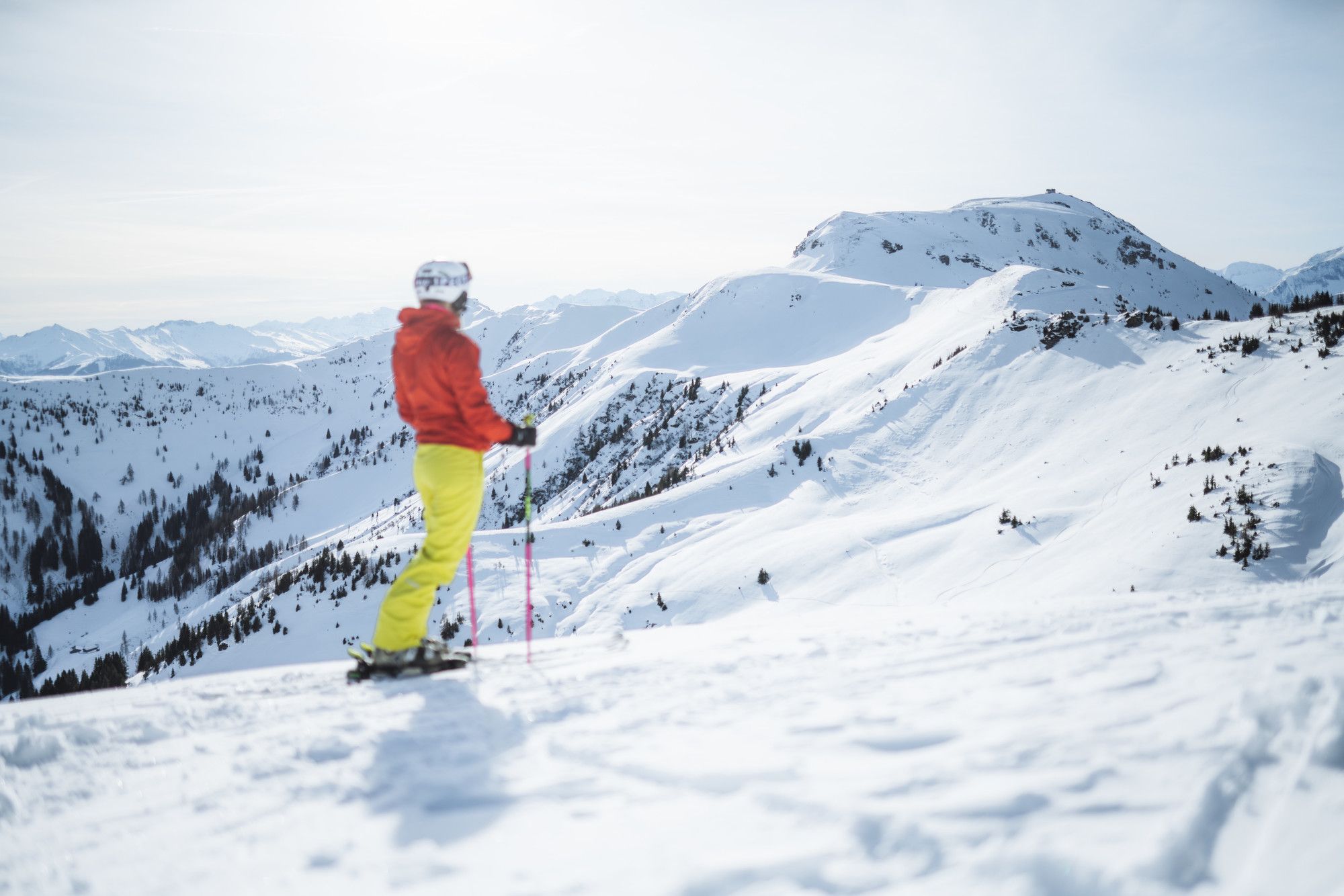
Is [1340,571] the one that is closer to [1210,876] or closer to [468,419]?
[1210,876]

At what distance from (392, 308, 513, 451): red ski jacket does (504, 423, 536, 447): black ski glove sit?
4.0 inches

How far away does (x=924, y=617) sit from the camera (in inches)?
238

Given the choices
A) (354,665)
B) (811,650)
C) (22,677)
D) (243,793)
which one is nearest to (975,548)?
(811,650)

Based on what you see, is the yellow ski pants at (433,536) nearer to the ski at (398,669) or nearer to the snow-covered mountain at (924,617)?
the ski at (398,669)

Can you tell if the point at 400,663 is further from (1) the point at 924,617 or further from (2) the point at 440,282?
(1) the point at 924,617

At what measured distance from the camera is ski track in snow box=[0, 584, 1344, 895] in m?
2.10

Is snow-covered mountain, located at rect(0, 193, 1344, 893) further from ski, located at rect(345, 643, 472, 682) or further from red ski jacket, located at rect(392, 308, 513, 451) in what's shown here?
red ski jacket, located at rect(392, 308, 513, 451)

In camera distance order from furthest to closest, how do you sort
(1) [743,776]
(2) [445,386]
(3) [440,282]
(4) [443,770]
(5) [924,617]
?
(5) [924,617], (3) [440,282], (2) [445,386], (4) [443,770], (1) [743,776]

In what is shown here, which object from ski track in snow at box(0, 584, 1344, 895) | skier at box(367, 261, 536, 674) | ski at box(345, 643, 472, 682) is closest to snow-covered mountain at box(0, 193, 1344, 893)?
ski track in snow at box(0, 584, 1344, 895)

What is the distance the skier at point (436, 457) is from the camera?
4.86m

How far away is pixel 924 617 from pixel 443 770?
479cm

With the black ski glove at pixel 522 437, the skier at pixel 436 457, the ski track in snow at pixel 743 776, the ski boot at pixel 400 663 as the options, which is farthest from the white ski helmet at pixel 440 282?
the ski track in snow at pixel 743 776

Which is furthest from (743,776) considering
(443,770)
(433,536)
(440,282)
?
(440,282)

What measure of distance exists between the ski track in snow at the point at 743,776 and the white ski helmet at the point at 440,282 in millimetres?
3236
